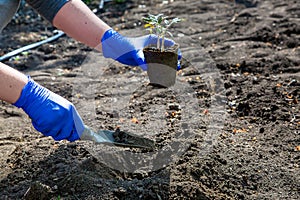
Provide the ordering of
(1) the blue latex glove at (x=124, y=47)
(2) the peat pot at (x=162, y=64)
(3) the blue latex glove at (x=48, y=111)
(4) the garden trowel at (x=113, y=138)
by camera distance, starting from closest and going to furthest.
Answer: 1. (3) the blue latex glove at (x=48, y=111)
2. (4) the garden trowel at (x=113, y=138)
3. (2) the peat pot at (x=162, y=64)
4. (1) the blue latex glove at (x=124, y=47)

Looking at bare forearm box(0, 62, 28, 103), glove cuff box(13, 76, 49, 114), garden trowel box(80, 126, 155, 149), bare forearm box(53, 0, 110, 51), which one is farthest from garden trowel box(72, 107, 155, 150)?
bare forearm box(53, 0, 110, 51)

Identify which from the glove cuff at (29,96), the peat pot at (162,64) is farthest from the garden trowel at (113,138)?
the peat pot at (162,64)

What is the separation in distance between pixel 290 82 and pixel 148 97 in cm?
109

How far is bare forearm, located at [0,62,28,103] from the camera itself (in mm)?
2150

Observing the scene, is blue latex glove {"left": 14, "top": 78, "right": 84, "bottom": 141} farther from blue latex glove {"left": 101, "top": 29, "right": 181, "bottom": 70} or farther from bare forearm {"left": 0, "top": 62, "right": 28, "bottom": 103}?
blue latex glove {"left": 101, "top": 29, "right": 181, "bottom": 70}

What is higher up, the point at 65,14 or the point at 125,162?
the point at 65,14

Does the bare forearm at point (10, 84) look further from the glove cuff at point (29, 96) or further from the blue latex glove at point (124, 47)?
the blue latex glove at point (124, 47)

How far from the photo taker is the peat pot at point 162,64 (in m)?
2.60

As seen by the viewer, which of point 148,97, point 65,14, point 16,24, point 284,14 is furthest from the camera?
point 16,24

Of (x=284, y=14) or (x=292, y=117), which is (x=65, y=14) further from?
(x=284, y=14)

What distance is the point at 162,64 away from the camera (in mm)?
2637

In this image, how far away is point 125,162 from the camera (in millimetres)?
2338

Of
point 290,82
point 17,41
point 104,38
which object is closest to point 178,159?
point 104,38

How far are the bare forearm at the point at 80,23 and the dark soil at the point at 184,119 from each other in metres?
0.57
